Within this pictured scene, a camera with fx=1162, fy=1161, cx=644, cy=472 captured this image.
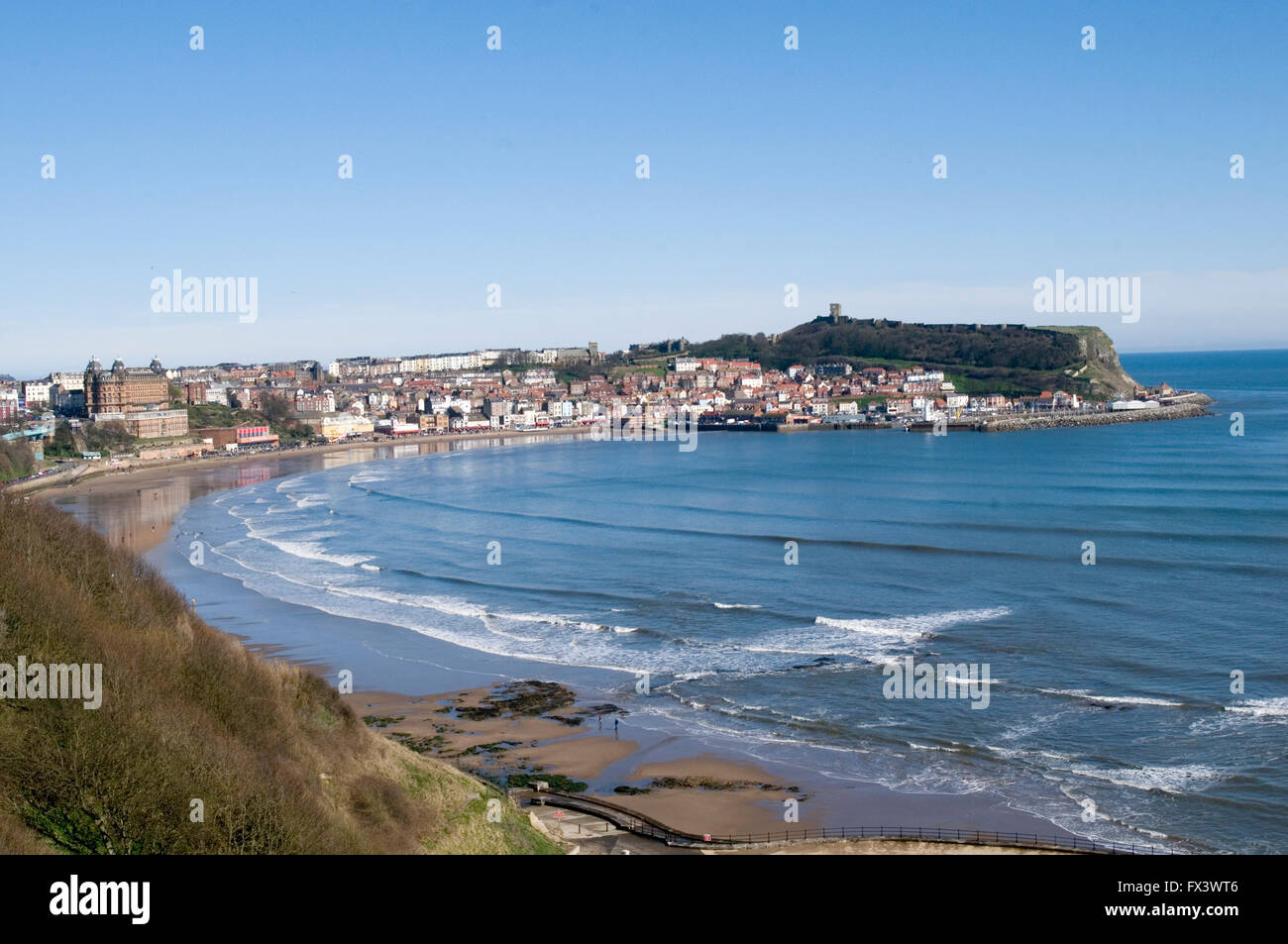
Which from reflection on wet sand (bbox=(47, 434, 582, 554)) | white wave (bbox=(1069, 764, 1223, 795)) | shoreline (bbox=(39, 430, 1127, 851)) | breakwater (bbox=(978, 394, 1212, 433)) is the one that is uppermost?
breakwater (bbox=(978, 394, 1212, 433))

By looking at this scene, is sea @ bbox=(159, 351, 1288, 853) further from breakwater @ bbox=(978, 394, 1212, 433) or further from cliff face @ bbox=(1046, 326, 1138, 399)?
cliff face @ bbox=(1046, 326, 1138, 399)

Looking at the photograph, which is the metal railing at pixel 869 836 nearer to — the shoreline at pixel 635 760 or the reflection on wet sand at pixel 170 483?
the shoreline at pixel 635 760

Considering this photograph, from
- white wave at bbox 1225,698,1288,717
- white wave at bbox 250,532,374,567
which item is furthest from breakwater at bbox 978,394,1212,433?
white wave at bbox 1225,698,1288,717

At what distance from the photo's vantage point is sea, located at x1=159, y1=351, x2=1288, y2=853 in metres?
17.4

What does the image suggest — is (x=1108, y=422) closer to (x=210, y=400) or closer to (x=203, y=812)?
(x=210, y=400)

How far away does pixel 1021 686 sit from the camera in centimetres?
2073

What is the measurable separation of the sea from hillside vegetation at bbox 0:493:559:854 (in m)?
6.52

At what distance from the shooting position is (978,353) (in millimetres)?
131625

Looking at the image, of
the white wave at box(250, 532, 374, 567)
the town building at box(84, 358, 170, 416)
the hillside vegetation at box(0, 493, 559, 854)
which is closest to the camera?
the hillside vegetation at box(0, 493, 559, 854)

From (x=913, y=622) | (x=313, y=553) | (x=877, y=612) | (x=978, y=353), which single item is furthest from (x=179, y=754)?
(x=978, y=353)

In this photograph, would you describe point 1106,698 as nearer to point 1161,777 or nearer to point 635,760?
point 1161,777

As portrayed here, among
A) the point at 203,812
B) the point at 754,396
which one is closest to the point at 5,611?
the point at 203,812

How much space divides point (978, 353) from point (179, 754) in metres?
129
